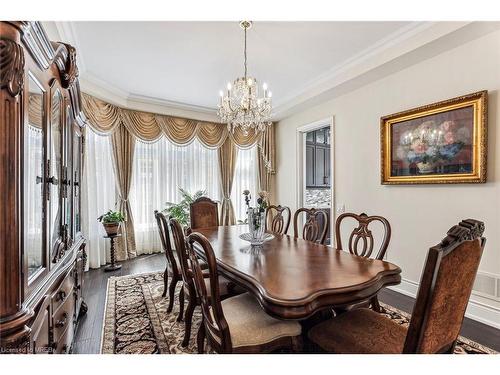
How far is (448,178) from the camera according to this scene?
2.61m

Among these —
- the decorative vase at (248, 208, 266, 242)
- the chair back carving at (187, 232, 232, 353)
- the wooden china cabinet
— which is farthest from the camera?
the decorative vase at (248, 208, 266, 242)

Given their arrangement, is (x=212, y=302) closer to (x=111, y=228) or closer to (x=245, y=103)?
(x=245, y=103)

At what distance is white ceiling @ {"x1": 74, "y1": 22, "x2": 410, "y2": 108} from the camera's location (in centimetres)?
249

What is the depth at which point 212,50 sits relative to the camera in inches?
115

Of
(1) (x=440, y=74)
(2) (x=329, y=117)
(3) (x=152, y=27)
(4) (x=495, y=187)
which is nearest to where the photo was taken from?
(4) (x=495, y=187)

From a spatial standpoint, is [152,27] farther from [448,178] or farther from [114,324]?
[448,178]

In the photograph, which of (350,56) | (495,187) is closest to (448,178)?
(495,187)

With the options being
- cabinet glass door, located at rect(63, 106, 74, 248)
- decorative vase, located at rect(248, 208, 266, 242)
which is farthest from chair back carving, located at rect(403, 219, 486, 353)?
cabinet glass door, located at rect(63, 106, 74, 248)

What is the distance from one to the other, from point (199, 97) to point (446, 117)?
11.5ft

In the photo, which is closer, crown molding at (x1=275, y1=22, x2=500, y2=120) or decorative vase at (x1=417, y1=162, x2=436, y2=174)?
crown molding at (x1=275, y1=22, x2=500, y2=120)

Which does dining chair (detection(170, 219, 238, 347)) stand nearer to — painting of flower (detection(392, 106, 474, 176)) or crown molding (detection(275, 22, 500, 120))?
painting of flower (detection(392, 106, 474, 176))

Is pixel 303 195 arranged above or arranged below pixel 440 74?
below

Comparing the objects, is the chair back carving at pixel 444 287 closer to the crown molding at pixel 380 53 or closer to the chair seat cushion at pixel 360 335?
the chair seat cushion at pixel 360 335
